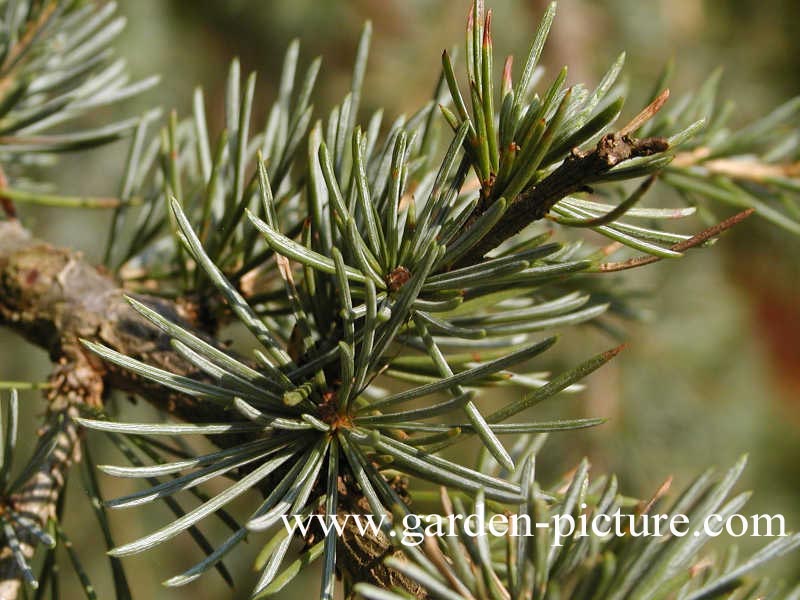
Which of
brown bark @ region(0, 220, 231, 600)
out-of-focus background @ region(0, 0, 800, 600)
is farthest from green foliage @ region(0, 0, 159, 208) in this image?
out-of-focus background @ region(0, 0, 800, 600)

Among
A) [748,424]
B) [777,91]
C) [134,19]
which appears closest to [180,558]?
[134,19]

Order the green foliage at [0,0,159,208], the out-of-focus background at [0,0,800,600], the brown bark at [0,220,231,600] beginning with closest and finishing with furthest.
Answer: the brown bark at [0,220,231,600] → the green foliage at [0,0,159,208] → the out-of-focus background at [0,0,800,600]

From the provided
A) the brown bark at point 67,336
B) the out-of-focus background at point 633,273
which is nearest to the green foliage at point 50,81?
the brown bark at point 67,336

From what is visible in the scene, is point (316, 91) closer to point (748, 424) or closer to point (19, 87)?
point (748, 424)

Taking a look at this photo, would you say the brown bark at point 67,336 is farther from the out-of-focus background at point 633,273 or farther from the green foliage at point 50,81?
the out-of-focus background at point 633,273

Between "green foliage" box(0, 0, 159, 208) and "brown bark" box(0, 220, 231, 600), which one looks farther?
"green foliage" box(0, 0, 159, 208)

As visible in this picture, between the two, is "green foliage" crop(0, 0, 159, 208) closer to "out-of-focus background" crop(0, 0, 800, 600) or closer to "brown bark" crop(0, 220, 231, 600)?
"brown bark" crop(0, 220, 231, 600)

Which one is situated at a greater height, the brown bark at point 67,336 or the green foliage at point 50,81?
the green foliage at point 50,81

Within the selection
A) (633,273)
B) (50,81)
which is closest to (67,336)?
(50,81)

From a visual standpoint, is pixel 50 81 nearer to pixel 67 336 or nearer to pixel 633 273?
pixel 67 336
